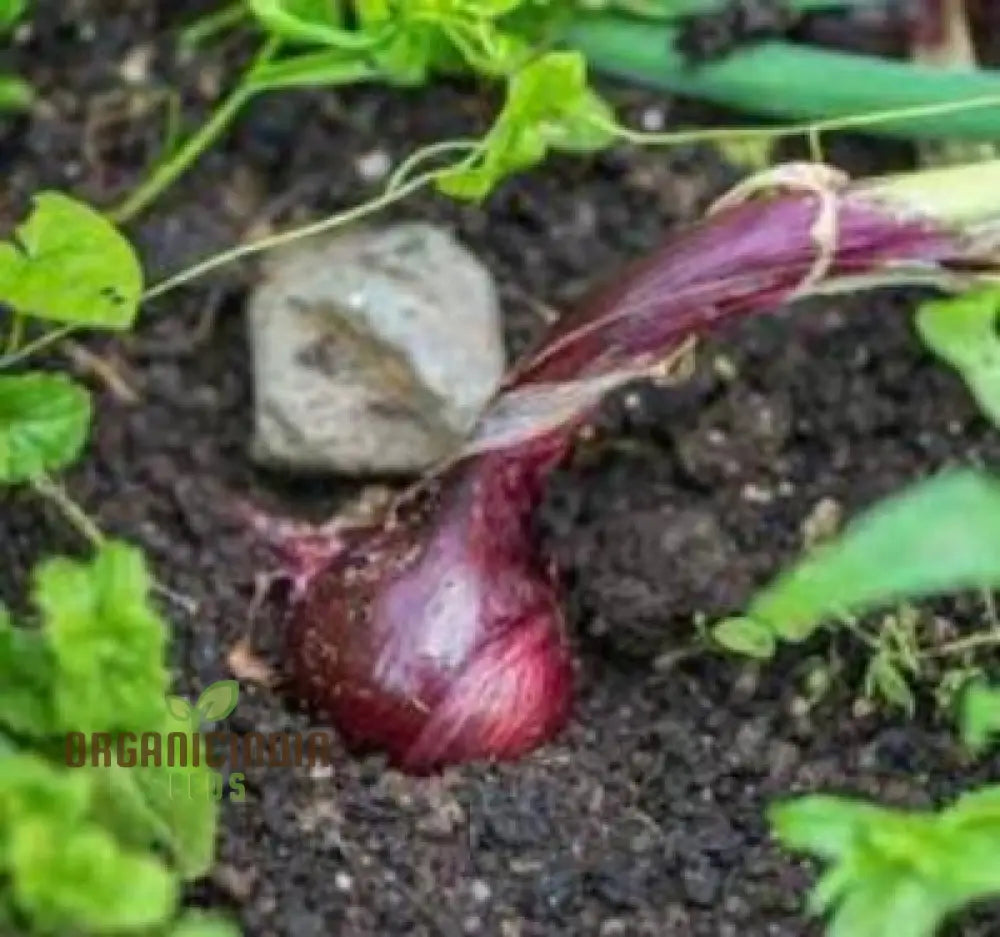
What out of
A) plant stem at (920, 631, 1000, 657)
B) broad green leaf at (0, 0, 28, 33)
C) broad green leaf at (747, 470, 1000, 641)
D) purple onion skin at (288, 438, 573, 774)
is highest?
broad green leaf at (0, 0, 28, 33)

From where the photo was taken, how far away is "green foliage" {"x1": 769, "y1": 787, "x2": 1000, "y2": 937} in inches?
64.7

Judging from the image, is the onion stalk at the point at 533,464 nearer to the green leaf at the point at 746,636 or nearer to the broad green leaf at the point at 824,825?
the green leaf at the point at 746,636

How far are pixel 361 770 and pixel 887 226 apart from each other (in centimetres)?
44

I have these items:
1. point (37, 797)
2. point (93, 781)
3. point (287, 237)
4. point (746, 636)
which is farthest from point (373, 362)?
point (37, 797)

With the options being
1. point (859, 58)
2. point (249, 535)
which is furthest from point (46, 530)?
point (859, 58)

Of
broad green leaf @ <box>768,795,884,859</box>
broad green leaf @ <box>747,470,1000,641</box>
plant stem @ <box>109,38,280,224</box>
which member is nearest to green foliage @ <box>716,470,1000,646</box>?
broad green leaf @ <box>747,470,1000,641</box>

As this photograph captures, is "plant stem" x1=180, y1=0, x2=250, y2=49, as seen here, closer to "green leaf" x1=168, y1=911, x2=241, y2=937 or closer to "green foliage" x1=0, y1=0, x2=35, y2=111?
"green foliage" x1=0, y1=0, x2=35, y2=111

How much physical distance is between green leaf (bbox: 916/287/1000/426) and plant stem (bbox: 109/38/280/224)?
1.64 feet

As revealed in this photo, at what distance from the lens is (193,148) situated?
2.25 meters

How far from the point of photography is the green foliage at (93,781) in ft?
5.00

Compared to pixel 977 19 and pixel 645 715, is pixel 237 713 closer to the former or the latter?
pixel 645 715

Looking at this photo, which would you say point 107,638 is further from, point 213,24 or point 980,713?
point 213,24

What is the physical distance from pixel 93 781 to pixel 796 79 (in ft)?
2.61

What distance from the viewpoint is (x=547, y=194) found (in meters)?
2.38
